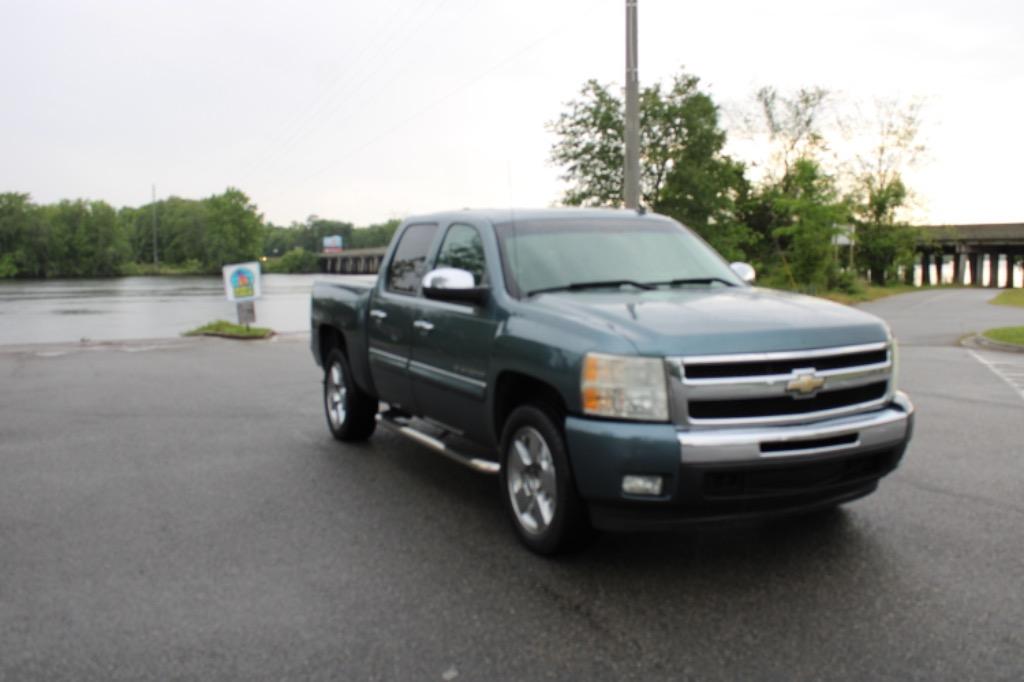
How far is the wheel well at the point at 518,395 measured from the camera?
450cm

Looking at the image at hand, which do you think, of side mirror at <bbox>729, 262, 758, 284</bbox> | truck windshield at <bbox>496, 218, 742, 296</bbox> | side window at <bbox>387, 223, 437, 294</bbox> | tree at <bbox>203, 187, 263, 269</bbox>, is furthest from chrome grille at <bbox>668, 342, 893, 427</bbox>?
tree at <bbox>203, 187, 263, 269</bbox>

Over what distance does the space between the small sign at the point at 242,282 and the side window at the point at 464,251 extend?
1473cm

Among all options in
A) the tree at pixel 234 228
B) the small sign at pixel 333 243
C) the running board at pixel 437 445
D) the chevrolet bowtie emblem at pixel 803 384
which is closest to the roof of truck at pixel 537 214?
the running board at pixel 437 445

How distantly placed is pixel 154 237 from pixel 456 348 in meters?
160

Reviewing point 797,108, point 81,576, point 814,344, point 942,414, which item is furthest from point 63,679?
point 797,108

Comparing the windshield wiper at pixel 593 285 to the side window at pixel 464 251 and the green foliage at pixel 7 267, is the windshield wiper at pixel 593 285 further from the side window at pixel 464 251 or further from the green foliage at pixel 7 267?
the green foliage at pixel 7 267

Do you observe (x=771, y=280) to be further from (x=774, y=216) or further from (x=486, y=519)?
(x=486, y=519)

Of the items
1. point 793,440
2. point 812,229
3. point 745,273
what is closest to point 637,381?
point 793,440

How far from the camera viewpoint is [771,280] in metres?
38.1

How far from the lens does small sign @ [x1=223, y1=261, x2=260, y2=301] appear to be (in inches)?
781

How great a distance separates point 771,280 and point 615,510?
35.8 meters

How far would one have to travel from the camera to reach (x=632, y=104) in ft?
57.7

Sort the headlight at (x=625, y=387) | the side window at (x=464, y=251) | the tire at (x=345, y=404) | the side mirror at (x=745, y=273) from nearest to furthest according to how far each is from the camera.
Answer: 1. the headlight at (x=625, y=387)
2. the side window at (x=464, y=251)
3. the side mirror at (x=745, y=273)
4. the tire at (x=345, y=404)

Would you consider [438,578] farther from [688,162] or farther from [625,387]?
[688,162]
